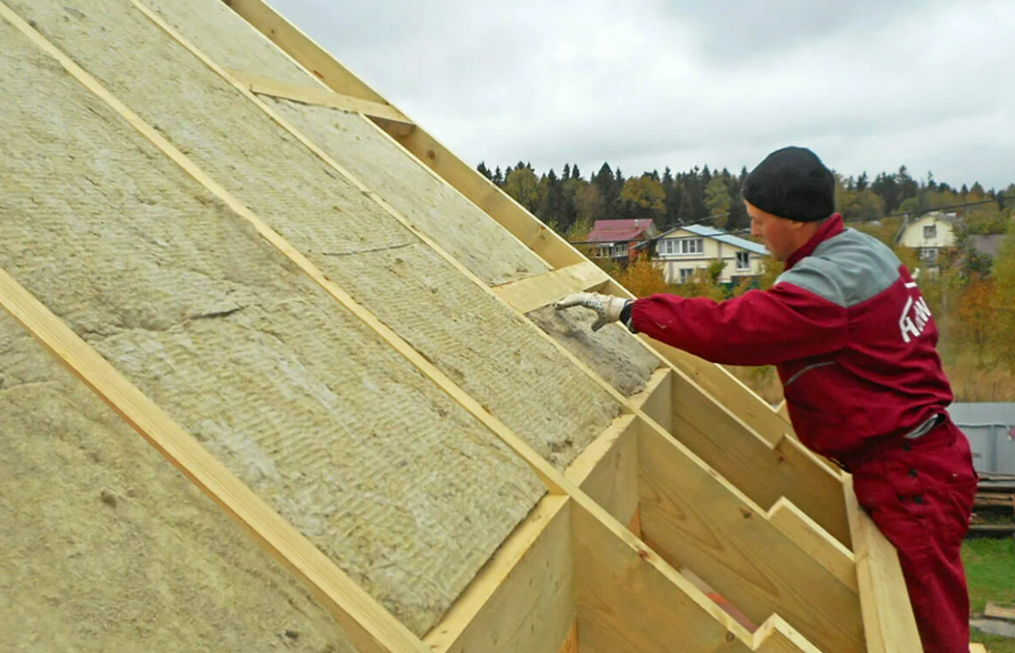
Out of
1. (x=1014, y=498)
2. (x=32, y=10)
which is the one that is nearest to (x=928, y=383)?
(x=32, y=10)

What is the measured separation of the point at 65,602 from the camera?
1001mm

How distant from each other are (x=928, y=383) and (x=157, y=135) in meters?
2.27

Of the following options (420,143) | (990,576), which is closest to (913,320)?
(420,143)

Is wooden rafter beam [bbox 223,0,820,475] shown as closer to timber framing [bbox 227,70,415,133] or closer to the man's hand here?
timber framing [bbox 227,70,415,133]

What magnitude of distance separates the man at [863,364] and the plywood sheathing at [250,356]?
34.9 inches

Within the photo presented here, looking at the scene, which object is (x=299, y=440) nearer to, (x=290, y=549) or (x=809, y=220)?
(x=290, y=549)

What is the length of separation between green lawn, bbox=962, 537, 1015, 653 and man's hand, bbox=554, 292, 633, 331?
985 centimetres

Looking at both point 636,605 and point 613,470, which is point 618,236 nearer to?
point 613,470

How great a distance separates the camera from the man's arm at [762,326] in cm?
219

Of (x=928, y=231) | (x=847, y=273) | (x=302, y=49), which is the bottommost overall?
(x=847, y=273)

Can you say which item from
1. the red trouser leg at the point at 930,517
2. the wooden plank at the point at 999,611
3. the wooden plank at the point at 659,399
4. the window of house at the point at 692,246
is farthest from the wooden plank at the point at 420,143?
the window of house at the point at 692,246

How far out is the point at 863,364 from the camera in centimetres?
227

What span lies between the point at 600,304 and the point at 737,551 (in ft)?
3.01

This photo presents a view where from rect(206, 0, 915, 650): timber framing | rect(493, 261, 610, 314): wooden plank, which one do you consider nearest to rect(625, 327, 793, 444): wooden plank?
rect(206, 0, 915, 650): timber framing
